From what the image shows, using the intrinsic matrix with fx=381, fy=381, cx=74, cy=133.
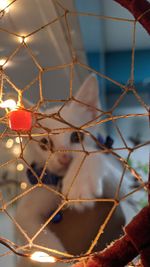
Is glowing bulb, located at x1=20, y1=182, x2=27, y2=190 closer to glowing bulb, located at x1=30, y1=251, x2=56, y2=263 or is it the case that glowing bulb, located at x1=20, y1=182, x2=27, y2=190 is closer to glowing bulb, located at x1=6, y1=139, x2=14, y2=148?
glowing bulb, located at x1=6, y1=139, x2=14, y2=148

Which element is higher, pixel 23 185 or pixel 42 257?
pixel 23 185

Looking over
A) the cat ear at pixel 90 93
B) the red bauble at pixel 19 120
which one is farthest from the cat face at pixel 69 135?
the red bauble at pixel 19 120

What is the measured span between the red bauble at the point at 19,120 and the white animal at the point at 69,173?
0.11 m

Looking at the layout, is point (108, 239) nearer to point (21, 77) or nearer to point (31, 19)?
point (21, 77)

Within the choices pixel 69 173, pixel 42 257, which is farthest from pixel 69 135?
pixel 42 257

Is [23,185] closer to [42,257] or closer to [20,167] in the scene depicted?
[20,167]

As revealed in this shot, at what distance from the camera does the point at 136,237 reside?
0.24m

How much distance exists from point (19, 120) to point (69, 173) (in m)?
0.15

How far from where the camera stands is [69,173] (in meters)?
0.40

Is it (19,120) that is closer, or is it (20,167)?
(19,120)

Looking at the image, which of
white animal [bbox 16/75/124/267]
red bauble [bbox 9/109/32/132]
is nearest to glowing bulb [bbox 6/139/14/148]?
white animal [bbox 16/75/124/267]

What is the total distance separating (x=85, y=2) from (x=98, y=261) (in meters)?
0.59

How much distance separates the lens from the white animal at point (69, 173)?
0.38 meters

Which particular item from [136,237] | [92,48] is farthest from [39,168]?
[92,48]
